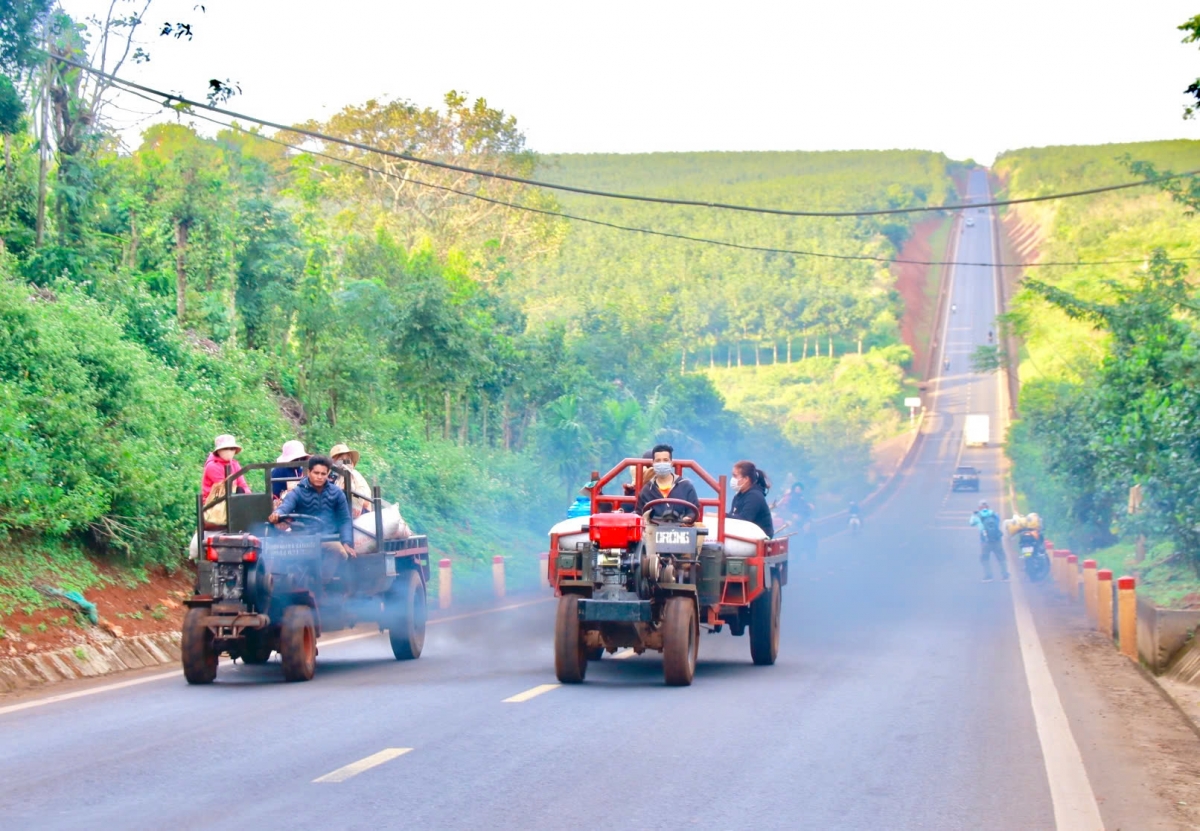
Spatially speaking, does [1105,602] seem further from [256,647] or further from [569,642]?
[256,647]

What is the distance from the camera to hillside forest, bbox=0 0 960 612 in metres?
17.4

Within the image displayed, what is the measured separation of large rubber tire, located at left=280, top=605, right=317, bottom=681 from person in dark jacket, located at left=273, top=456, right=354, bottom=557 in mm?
741

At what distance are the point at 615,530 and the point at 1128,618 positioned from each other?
24.8ft

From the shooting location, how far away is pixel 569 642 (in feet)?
40.9

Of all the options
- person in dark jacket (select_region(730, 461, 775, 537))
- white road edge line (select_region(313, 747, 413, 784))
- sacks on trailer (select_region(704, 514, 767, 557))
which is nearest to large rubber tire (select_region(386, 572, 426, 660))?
sacks on trailer (select_region(704, 514, 767, 557))

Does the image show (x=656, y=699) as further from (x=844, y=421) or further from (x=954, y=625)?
(x=844, y=421)

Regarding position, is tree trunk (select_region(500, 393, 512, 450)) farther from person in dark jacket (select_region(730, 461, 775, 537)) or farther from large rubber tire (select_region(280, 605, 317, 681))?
large rubber tire (select_region(280, 605, 317, 681))

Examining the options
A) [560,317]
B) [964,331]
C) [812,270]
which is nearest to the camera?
[560,317]

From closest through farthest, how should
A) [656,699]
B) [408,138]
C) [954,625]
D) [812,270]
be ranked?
[656,699] < [954,625] < [408,138] < [812,270]

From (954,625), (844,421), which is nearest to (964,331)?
(844,421)

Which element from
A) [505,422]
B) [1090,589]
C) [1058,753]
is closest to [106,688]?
[1058,753]

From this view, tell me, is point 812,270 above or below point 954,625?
above

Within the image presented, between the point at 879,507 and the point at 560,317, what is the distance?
65.9 ft

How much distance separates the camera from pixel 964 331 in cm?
14588
